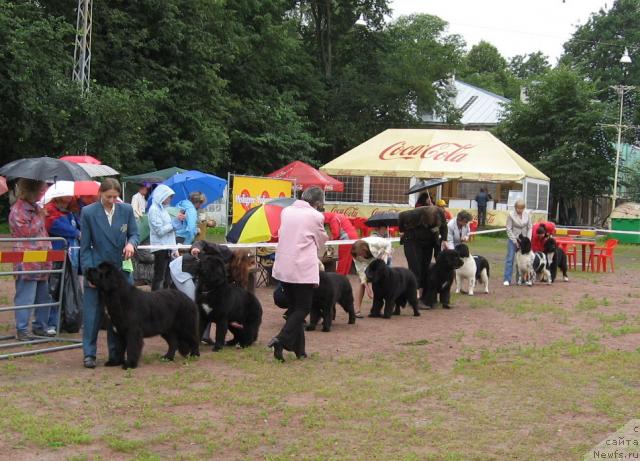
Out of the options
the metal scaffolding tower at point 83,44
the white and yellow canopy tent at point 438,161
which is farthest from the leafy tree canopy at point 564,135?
the metal scaffolding tower at point 83,44

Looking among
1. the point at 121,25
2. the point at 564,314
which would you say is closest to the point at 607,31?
the point at 121,25

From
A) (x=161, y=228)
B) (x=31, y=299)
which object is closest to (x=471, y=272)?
(x=161, y=228)

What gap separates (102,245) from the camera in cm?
823

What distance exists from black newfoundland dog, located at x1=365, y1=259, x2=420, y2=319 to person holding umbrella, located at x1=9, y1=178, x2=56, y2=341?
460cm

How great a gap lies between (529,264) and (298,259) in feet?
33.2

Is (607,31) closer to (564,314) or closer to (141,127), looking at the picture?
(141,127)

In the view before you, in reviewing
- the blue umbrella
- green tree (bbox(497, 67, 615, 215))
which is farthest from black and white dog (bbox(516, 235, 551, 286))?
green tree (bbox(497, 67, 615, 215))

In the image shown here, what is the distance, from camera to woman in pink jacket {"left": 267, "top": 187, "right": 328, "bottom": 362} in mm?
8656

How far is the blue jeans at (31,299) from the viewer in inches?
375

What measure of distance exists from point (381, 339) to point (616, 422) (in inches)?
172

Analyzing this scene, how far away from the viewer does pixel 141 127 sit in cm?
2986

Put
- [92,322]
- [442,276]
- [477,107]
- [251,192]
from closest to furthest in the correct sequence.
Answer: [92,322] → [442,276] → [251,192] → [477,107]

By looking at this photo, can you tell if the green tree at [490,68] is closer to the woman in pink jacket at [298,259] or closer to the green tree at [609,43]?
the green tree at [609,43]

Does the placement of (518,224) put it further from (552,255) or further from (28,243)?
(28,243)
